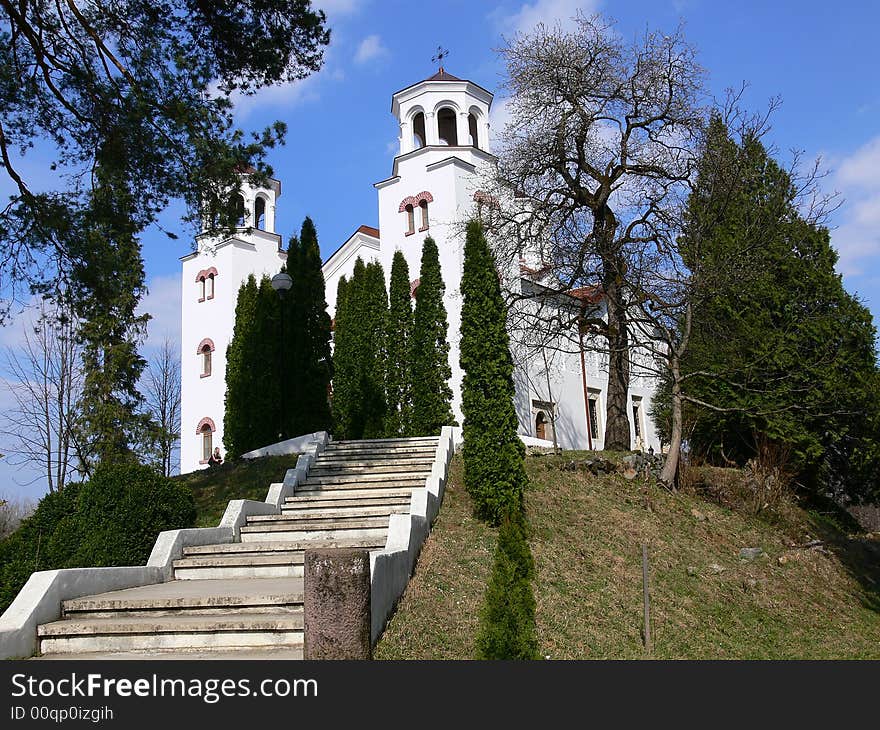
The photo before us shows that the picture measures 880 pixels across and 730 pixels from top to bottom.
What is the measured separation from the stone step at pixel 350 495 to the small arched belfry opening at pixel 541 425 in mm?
12555

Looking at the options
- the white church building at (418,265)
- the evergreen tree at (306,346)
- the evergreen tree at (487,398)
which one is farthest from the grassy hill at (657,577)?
the white church building at (418,265)

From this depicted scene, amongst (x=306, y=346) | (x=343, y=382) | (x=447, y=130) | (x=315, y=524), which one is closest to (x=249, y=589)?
(x=315, y=524)

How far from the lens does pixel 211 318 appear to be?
28891mm

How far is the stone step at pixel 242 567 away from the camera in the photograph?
29.3ft

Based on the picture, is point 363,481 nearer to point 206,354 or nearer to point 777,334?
point 777,334

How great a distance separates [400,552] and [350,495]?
3845 millimetres

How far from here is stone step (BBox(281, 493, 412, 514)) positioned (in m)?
11.4

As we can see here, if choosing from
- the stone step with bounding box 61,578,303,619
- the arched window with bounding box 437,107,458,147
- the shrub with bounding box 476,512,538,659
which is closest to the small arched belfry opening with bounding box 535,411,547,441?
the arched window with bounding box 437,107,458,147

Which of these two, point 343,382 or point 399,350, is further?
point 343,382
